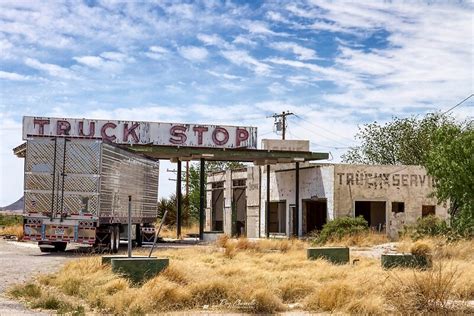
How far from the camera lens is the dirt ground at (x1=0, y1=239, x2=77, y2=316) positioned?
12.6 metres

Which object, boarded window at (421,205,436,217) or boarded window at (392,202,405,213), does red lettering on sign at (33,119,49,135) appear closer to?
boarded window at (392,202,405,213)

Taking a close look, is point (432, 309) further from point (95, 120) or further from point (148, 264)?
point (95, 120)

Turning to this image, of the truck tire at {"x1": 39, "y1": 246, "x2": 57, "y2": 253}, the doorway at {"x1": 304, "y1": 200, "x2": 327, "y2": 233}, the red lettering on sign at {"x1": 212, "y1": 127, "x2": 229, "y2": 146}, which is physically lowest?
the truck tire at {"x1": 39, "y1": 246, "x2": 57, "y2": 253}

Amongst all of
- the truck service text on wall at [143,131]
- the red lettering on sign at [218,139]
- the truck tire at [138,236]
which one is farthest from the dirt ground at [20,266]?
the red lettering on sign at [218,139]

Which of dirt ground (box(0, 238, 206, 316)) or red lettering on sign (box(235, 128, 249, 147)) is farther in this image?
red lettering on sign (box(235, 128, 249, 147))

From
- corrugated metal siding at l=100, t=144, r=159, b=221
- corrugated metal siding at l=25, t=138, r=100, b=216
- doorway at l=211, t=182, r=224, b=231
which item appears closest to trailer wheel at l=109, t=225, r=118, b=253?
corrugated metal siding at l=100, t=144, r=159, b=221

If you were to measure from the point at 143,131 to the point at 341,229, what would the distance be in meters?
13.1

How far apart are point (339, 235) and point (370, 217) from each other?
12577 millimetres

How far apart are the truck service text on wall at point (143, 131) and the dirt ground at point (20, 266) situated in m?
13.3

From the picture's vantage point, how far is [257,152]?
133 feet

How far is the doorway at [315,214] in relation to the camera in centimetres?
4492

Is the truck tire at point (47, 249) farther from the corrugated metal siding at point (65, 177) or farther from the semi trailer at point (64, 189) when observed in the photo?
the corrugated metal siding at point (65, 177)

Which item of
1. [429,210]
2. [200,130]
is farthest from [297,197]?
[429,210]

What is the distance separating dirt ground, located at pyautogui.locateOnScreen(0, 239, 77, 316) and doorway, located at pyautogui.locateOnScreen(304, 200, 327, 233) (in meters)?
20.3
